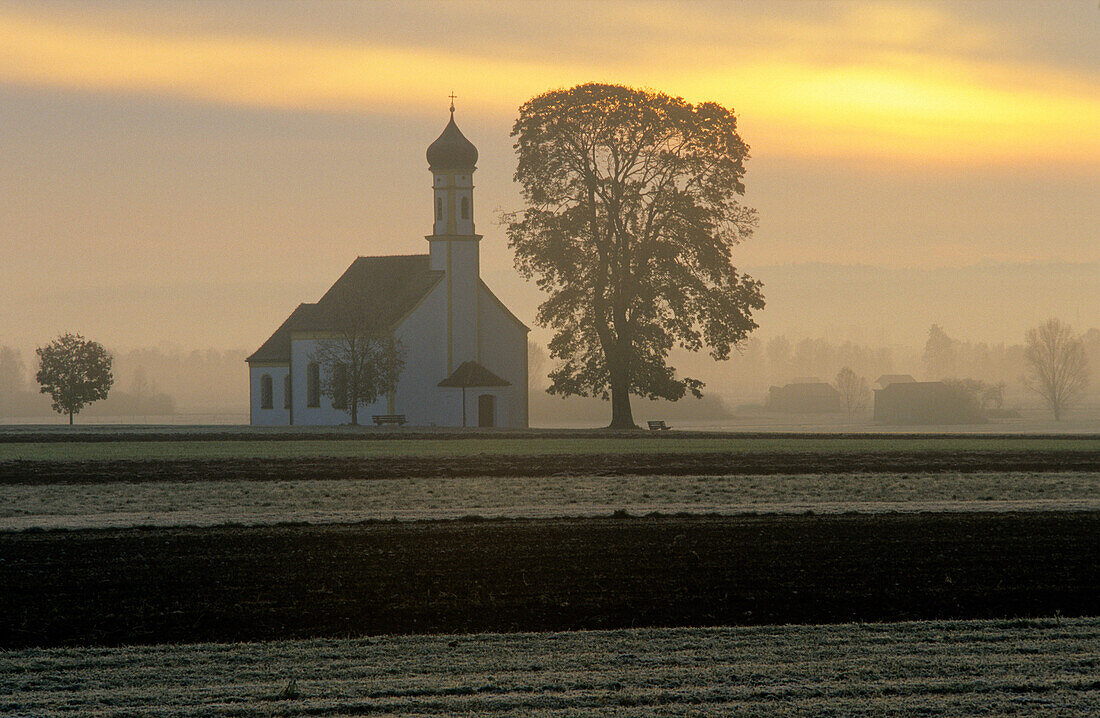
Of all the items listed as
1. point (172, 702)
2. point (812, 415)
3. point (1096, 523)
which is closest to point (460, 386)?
point (1096, 523)

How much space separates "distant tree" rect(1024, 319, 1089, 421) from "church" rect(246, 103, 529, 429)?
3204 inches

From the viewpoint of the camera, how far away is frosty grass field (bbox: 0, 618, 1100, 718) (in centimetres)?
1025

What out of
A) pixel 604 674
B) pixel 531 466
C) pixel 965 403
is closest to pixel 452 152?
pixel 531 466

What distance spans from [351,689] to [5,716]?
271cm

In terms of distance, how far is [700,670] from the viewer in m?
11.4

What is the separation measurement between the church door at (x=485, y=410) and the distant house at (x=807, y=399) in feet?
339

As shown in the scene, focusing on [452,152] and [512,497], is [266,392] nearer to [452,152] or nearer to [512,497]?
[452,152]

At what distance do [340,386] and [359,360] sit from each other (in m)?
1.71

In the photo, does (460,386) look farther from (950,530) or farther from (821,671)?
(821,671)

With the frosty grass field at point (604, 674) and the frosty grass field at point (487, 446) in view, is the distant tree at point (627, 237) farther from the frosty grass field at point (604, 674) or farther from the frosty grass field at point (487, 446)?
the frosty grass field at point (604, 674)

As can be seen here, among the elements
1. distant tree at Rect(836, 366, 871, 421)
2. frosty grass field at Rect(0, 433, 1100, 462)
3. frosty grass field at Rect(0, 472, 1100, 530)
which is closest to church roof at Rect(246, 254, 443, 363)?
frosty grass field at Rect(0, 433, 1100, 462)

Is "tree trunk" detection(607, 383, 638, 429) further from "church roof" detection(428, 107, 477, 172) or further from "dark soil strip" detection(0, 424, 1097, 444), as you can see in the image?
"church roof" detection(428, 107, 477, 172)

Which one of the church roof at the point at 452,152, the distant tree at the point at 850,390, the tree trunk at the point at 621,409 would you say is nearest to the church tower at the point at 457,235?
the church roof at the point at 452,152

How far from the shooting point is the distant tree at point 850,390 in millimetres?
162413
